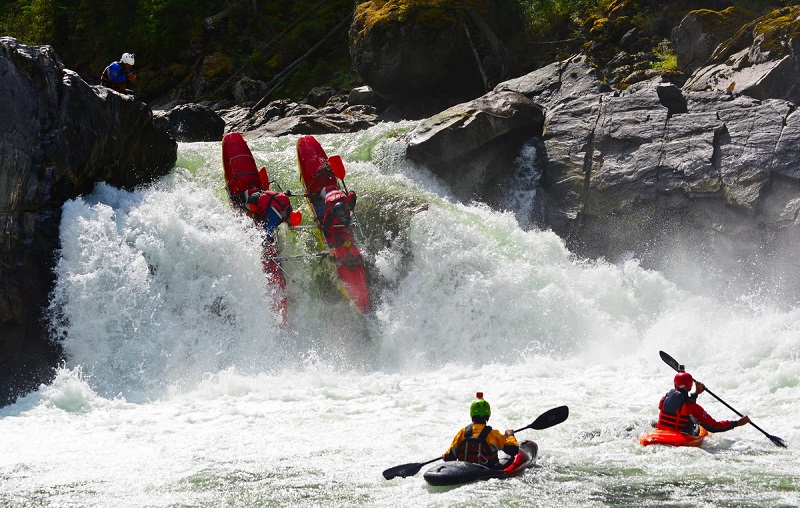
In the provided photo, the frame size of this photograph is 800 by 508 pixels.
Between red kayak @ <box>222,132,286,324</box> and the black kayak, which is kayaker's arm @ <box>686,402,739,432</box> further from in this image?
red kayak @ <box>222,132,286,324</box>

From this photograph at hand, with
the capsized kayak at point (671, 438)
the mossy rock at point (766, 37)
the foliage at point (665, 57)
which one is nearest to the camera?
the capsized kayak at point (671, 438)

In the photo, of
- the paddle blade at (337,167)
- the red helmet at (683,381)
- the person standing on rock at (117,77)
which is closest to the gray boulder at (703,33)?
the paddle blade at (337,167)

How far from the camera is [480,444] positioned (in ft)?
25.4

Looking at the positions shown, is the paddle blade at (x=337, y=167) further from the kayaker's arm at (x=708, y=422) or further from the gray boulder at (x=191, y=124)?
the kayaker's arm at (x=708, y=422)

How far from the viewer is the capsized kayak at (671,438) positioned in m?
8.55

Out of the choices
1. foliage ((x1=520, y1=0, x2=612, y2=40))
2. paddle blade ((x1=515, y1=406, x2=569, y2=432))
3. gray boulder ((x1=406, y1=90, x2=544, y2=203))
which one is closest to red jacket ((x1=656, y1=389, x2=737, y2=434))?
paddle blade ((x1=515, y1=406, x2=569, y2=432))

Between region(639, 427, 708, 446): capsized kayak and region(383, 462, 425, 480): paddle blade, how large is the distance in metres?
2.47

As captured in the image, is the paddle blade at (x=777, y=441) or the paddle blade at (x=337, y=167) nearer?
the paddle blade at (x=777, y=441)

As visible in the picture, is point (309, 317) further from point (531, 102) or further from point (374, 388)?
point (531, 102)

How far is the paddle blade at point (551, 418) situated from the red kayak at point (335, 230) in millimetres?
4770

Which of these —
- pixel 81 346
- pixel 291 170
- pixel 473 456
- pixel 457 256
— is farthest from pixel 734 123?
pixel 81 346

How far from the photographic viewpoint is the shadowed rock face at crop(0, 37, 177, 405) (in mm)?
11805

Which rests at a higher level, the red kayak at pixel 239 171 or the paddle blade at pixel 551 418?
the red kayak at pixel 239 171

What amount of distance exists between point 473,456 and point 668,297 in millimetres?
6398
